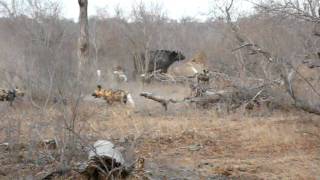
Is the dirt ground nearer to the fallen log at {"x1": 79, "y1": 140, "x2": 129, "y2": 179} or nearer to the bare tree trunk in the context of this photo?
the fallen log at {"x1": 79, "y1": 140, "x2": 129, "y2": 179}

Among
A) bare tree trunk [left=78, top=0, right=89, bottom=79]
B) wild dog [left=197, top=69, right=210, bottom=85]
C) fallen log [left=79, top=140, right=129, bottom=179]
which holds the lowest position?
fallen log [left=79, top=140, right=129, bottom=179]

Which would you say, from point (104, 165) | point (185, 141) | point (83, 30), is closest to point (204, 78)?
point (83, 30)

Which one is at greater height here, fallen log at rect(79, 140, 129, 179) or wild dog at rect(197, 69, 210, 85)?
wild dog at rect(197, 69, 210, 85)

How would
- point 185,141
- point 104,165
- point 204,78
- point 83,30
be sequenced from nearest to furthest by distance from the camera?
1. point 104,165
2. point 185,141
3. point 204,78
4. point 83,30

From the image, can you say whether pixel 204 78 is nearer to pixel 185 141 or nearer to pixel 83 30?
pixel 83 30

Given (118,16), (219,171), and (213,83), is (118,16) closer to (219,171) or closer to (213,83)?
(213,83)

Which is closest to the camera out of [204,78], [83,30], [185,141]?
[185,141]

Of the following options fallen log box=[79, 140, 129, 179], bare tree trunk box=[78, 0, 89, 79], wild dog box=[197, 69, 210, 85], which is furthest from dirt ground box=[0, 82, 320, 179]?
bare tree trunk box=[78, 0, 89, 79]

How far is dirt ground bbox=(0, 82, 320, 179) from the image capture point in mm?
8695

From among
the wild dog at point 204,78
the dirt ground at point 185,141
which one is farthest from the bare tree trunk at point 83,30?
the dirt ground at point 185,141

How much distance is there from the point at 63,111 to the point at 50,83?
17.1 inches

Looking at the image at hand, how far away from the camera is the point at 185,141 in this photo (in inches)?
451

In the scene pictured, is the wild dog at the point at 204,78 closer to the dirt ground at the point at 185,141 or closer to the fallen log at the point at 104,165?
the dirt ground at the point at 185,141

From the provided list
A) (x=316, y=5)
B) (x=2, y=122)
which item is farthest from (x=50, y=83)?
(x=316, y=5)
